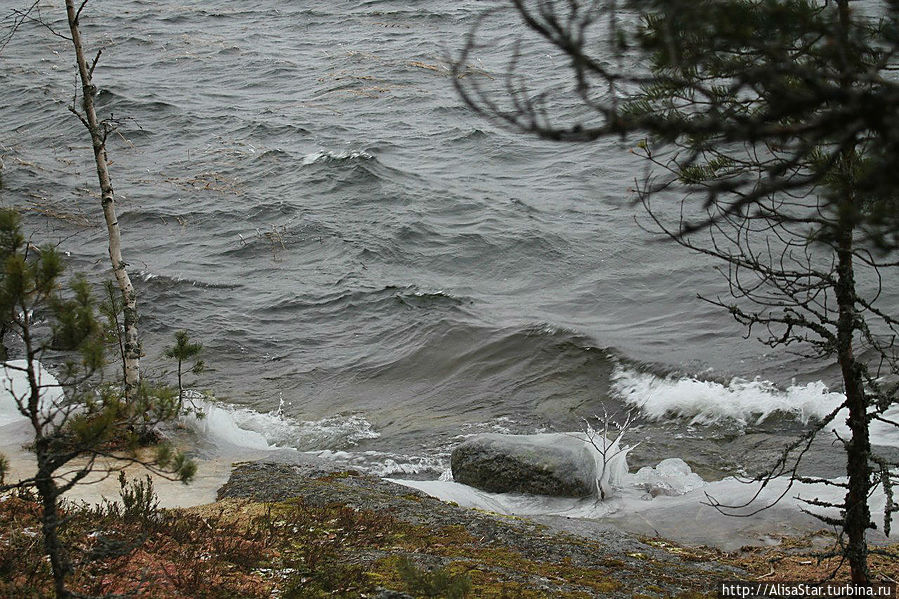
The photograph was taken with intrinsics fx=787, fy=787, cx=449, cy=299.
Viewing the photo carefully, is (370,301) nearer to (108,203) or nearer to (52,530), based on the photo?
(108,203)

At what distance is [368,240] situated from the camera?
18.1 meters

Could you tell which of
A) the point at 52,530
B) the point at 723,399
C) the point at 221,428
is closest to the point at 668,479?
the point at 723,399

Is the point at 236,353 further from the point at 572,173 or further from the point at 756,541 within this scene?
the point at 572,173

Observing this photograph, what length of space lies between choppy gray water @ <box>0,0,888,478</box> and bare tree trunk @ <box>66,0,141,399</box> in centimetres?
265

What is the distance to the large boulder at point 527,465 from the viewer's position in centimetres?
848

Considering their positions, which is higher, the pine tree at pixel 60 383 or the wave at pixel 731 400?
the pine tree at pixel 60 383

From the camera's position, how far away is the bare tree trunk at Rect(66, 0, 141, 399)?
335 inches

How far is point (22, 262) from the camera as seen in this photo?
3480mm

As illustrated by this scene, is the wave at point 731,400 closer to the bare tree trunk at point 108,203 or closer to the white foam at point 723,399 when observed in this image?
the white foam at point 723,399

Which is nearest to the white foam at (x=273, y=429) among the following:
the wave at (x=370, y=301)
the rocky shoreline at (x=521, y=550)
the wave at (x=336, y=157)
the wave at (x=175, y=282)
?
the rocky shoreline at (x=521, y=550)

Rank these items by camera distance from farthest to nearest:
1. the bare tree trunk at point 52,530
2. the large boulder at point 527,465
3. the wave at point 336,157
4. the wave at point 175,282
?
the wave at point 336,157 → the wave at point 175,282 → the large boulder at point 527,465 → the bare tree trunk at point 52,530

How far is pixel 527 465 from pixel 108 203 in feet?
17.9

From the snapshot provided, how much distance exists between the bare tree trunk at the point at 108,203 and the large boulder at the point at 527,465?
12.3ft

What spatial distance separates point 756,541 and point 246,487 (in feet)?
15.5
